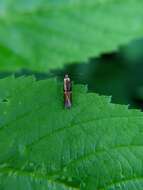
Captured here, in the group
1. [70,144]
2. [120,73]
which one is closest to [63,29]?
[70,144]

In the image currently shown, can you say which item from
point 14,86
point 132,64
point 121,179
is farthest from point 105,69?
point 121,179

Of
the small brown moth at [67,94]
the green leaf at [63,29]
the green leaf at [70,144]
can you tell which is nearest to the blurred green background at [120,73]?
the green leaf at [63,29]

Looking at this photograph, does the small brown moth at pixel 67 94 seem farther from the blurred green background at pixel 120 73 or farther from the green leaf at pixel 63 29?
the blurred green background at pixel 120 73

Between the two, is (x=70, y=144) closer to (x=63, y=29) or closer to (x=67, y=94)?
(x=67, y=94)

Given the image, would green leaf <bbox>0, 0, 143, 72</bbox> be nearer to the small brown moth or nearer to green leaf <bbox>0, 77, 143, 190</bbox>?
the small brown moth

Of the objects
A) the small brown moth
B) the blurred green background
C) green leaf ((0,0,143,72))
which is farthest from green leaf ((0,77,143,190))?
the blurred green background

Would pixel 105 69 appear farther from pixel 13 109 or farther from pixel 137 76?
pixel 13 109
